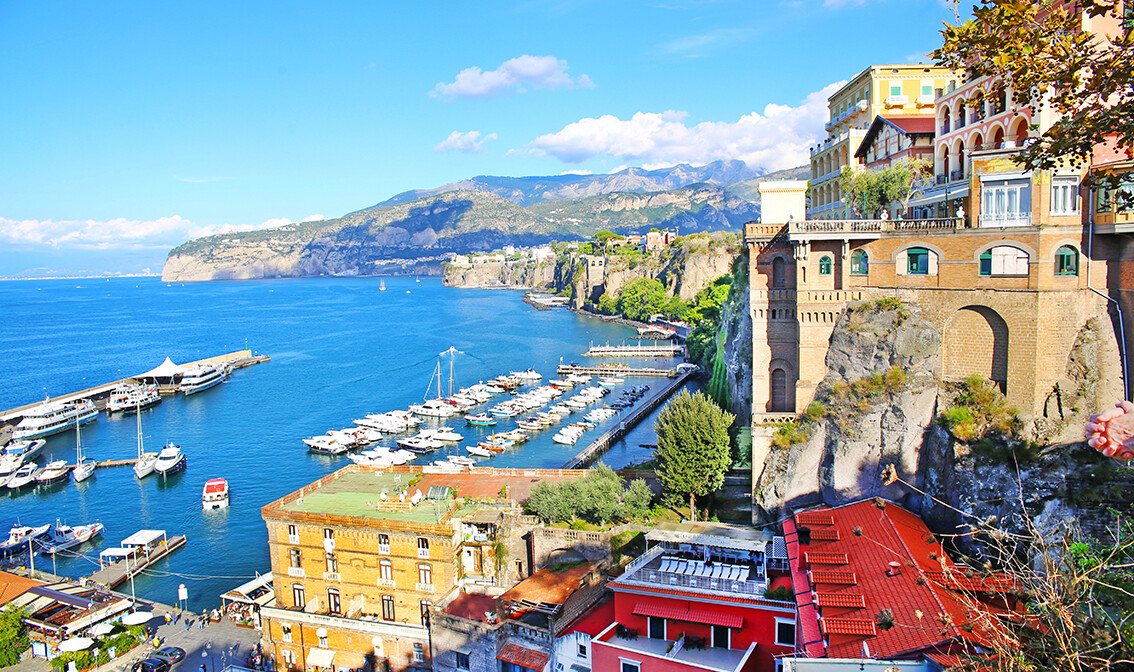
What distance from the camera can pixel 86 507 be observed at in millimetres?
39438

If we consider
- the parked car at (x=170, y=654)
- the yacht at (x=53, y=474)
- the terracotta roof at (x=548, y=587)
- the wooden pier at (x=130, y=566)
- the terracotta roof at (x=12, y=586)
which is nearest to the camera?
the terracotta roof at (x=548, y=587)

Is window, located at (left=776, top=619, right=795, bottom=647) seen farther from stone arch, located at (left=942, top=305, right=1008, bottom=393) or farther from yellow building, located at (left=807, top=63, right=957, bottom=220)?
yellow building, located at (left=807, top=63, right=957, bottom=220)

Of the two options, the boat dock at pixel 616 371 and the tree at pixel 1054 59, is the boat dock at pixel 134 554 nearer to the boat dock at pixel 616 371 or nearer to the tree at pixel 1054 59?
the tree at pixel 1054 59

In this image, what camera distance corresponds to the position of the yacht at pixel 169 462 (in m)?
44.2

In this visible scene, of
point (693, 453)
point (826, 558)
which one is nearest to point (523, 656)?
point (826, 558)

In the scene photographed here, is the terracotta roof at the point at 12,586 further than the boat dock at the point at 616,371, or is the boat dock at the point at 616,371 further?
the boat dock at the point at 616,371

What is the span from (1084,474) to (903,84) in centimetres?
2201

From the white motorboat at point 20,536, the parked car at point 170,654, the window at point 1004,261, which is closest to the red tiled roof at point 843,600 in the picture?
the window at point 1004,261

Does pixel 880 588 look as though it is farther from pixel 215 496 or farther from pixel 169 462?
pixel 169 462

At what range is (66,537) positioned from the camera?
34.6m

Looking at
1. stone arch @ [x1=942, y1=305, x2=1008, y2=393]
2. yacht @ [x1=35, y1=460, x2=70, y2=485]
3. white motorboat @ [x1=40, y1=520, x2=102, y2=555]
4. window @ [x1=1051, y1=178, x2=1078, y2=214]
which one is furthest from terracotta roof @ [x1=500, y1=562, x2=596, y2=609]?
yacht @ [x1=35, y1=460, x2=70, y2=485]

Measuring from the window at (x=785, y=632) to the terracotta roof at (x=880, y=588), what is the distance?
3.71 feet

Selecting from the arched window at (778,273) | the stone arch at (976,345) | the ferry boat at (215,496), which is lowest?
A: the ferry boat at (215,496)

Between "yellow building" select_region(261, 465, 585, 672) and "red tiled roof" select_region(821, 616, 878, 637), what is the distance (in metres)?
11.9
